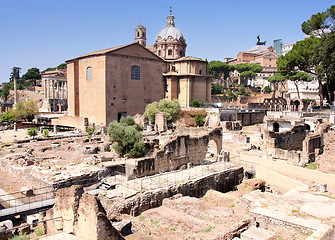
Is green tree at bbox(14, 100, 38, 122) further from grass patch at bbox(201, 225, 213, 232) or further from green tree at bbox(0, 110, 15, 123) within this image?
grass patch at bbox(201, 225, 213, 232)

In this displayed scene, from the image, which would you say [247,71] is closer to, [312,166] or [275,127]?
[275,127]

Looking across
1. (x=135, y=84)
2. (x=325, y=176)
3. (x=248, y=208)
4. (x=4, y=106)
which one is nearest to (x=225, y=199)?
(x=248, y=208)

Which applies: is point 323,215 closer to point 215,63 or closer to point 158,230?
point 158,230

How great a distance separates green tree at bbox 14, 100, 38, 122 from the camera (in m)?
41.8

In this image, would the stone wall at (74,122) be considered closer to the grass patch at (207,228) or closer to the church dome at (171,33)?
the church dome at (171,33)

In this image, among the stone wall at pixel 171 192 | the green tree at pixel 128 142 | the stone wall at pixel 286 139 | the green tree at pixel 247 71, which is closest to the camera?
the stone wall at pixel 171 192

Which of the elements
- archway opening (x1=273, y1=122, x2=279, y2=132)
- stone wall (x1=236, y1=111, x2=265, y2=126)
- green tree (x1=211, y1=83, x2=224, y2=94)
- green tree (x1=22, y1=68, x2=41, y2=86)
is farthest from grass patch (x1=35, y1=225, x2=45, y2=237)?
green tree (x1=22, y1=68, x2=41, y2=86)

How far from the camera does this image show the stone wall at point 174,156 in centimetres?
1389

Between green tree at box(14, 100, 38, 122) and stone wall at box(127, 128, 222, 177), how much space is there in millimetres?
33487

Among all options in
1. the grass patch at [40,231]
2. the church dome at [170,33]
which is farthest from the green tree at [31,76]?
the grass patch at [40,231]

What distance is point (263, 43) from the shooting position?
108000 millimetres

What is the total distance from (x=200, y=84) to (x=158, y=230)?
37224 mm

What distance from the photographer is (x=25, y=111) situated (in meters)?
42.2

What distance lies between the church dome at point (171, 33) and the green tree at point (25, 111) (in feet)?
77.6
